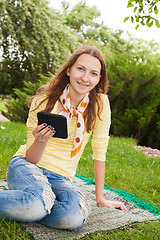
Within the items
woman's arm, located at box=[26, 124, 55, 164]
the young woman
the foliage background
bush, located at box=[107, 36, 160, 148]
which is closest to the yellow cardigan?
the young woman

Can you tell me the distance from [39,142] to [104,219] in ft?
2.49

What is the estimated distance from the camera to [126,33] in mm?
26062

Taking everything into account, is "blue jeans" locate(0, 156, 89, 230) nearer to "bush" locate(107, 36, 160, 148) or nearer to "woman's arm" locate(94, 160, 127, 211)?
"woman's arm" locate(94, 160, 127, 211)

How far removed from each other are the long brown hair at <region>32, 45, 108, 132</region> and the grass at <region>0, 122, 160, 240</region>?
85cm

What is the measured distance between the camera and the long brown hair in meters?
2.15

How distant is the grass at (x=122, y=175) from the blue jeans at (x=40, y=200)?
11 centimetres

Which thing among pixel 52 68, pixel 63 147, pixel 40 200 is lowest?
pixel 40 200

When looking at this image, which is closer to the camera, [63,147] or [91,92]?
[63,147]

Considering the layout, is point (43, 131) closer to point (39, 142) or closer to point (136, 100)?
point (39, 142)

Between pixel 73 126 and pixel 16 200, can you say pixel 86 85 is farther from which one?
pixel 16 200

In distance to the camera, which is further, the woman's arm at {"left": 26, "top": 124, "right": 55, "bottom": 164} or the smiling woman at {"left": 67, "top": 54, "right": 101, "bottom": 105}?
the smiling woman at {"left": 67, "top": 54, "right": 101, "bottom": 105}

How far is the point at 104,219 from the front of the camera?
2.02 metres

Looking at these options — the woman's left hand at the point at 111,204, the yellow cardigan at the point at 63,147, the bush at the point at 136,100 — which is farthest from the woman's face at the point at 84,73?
the bush at the point at 136,100

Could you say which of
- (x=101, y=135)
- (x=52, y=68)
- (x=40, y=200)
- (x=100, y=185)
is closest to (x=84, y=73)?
(x=101, y=135)
